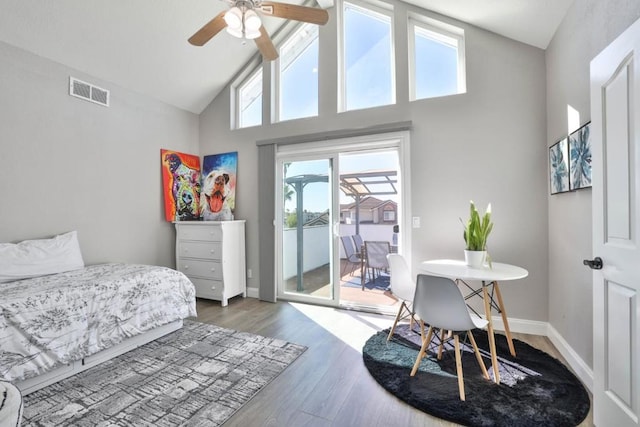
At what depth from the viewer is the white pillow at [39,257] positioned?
93.1 inches

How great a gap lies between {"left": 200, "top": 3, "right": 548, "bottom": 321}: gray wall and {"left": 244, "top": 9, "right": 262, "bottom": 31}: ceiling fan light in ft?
5.57

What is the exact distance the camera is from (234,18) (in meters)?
1.96

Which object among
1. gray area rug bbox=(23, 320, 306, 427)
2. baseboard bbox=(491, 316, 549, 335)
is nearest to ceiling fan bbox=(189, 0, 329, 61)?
gray area rug bbox=(23, 320, 306, 427)

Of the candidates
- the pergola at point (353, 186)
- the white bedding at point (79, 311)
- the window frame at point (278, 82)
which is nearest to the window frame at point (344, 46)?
the window frame at point (278, 82)

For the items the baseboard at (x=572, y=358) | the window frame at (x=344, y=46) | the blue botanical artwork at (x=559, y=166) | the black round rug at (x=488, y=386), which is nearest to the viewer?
the black round rug at (x=488, y=386)

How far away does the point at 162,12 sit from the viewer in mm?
2938

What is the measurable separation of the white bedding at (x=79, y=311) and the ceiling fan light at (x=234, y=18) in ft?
7.46

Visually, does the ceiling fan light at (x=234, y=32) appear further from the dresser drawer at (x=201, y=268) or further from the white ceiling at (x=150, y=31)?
the dresser drawer at (x=201, y=268)

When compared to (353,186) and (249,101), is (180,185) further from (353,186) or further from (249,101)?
(353,186)

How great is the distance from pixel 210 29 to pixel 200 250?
2.59m

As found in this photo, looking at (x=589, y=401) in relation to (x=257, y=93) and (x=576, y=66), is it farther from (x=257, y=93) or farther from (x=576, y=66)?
(x=257, y=93)

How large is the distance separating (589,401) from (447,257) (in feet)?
4.84

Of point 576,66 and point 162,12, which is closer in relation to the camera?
point 576,66

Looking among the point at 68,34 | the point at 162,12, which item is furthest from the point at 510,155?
the point at 68,34
